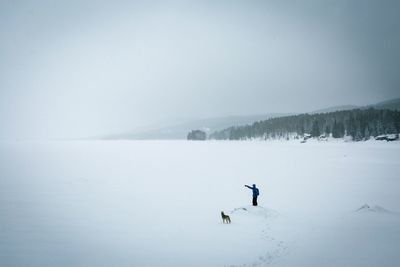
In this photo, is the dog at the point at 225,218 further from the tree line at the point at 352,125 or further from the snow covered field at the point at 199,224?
the tree line at the point at 352,125

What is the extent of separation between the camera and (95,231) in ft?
70.0

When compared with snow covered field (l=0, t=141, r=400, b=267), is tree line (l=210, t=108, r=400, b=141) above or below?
above

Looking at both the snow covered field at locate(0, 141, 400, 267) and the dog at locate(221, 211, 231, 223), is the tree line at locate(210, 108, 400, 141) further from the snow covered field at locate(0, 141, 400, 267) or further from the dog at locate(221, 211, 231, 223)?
the dog at locate(221, 211, 231, 223)

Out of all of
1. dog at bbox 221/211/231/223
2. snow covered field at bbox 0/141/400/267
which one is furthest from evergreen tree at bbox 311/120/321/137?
dog at bbox 221/211/231/223

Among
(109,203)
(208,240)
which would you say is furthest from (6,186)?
(208,240)

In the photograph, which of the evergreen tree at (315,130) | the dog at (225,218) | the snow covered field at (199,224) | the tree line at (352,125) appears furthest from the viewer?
the evergreen tree at (315,130)

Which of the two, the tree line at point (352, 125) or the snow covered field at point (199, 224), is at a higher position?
the tree line at point (352, 125)

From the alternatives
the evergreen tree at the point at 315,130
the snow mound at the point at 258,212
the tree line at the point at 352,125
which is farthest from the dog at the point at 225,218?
the evergreen tree at the point at 315,130

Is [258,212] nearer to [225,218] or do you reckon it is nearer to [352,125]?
[225,218]

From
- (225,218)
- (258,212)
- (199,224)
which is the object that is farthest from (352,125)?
(199,224)

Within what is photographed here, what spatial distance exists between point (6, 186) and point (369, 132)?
142601mm

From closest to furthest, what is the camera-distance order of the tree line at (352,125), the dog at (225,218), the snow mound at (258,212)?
the dog at (225,218)
the snow mound at (258,212)
the tree line at (352,125)

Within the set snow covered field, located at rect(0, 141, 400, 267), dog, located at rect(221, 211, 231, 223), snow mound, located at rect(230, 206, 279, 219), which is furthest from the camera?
snow mound, located at rect(230, 206, 279, 219)

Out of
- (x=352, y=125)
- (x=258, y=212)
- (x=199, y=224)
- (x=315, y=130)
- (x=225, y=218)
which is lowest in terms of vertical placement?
(x=199, y=224)
